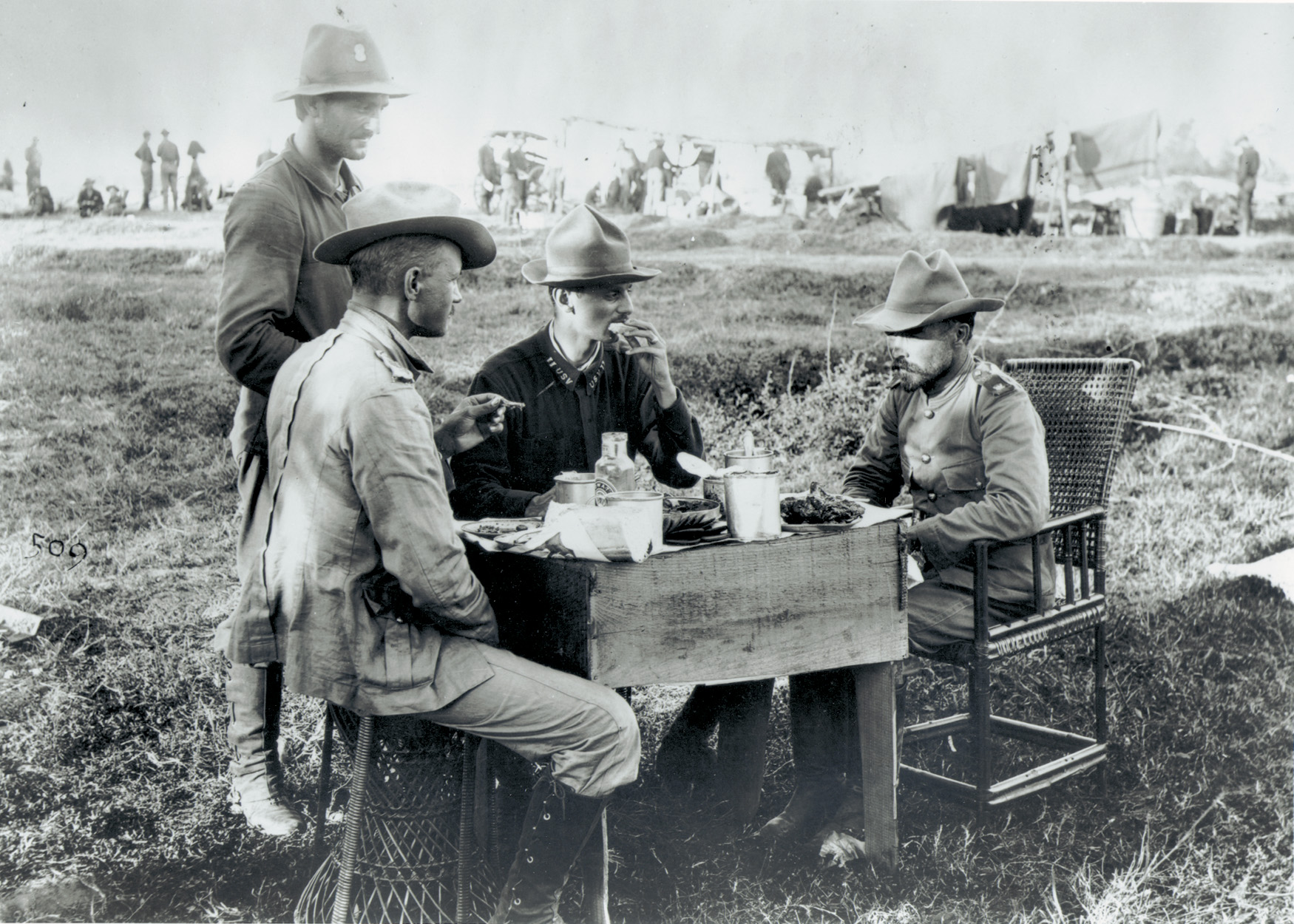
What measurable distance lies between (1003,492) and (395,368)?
1701 mm

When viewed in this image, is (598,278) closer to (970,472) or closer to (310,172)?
A: (310,172)

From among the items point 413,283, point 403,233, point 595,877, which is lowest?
point 595,877

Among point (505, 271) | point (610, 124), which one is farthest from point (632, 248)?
point (610, 124)

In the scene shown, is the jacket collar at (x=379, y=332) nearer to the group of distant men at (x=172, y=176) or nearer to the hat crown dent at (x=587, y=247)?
the hat crown dent at (x=587, y=247)

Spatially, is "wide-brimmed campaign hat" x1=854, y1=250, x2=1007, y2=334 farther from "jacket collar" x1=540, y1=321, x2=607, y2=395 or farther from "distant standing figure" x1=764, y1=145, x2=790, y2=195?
"distant standing figure" x1=764, y1=145, x2=790, y2=195

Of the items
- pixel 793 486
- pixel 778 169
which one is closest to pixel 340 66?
pixel 778 169

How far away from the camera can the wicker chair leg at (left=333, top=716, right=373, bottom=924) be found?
2389 millimetres

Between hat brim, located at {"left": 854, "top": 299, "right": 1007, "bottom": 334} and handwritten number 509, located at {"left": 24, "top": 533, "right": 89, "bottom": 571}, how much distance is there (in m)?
2.97

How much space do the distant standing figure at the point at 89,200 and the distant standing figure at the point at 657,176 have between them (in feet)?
7.11

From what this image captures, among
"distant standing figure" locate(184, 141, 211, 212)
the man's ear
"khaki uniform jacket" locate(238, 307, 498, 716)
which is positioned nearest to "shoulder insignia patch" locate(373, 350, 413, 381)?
"khaki uniform jacket" locate(238, 307, 498, 716)

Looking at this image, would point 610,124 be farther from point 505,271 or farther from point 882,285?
point 882,285

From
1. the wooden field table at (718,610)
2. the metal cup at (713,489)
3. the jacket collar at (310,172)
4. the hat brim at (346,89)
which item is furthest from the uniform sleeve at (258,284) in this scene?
the metal cup at (713,489)

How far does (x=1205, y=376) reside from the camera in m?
5.55

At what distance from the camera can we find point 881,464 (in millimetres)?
3475
